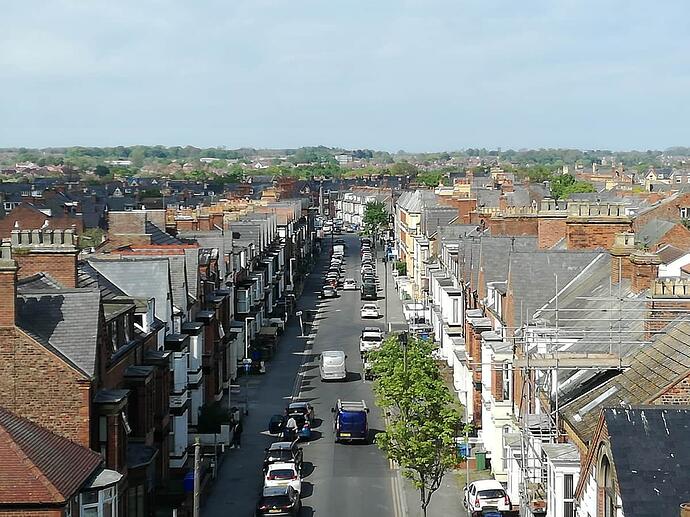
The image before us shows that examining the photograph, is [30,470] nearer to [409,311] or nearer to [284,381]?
[284,381]

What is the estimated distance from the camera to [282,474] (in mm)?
41375

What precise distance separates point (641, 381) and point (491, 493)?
13.8m

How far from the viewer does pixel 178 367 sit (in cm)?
4272

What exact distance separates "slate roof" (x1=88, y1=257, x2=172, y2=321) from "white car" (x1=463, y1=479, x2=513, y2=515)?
11.8m

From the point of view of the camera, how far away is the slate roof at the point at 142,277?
40594mm

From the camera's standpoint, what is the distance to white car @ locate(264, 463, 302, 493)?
40750mm

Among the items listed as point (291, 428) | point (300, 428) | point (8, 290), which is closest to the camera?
point (8, 290)

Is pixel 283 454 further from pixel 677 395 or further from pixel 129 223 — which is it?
pixel 677 395

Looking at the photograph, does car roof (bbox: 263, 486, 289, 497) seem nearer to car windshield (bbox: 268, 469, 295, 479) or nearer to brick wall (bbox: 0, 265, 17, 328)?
car windshield (bbox: 268, 469, 295, 479)

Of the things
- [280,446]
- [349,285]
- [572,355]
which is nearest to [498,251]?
[280,446]

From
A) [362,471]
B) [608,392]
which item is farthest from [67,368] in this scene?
[362,471]

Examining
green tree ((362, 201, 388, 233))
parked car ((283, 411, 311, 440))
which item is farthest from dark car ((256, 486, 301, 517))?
green tree ((362, 201, 388, 233))

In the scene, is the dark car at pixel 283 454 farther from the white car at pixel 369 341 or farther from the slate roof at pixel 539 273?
the white car at pixel 369 341

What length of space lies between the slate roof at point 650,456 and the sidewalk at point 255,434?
22503 millimetres
